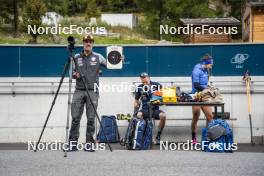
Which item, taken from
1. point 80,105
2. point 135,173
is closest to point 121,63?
point 80,105

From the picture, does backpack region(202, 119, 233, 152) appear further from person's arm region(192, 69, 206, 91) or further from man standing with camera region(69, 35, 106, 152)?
man standing with camera region(69, 35, 106, 152)

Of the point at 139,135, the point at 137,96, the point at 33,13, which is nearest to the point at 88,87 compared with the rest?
the point at 139,135

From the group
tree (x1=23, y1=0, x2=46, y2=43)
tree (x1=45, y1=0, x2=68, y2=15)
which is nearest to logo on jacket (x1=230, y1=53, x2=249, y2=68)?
tree (x1=23, y1=0, x2=46, y2=43)

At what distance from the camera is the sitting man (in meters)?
13.2

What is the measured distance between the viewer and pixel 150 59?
1504 cm

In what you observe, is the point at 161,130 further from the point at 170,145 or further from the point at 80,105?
the point at 80,105

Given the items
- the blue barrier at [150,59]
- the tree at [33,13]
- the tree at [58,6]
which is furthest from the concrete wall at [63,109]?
the tree at [58,6]

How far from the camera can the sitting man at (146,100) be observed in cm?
1322

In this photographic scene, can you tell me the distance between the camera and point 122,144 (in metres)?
12.9

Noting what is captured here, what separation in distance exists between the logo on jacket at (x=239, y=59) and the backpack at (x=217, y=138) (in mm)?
3471

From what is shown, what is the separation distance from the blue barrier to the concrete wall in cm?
41

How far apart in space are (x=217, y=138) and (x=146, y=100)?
7.29 feet

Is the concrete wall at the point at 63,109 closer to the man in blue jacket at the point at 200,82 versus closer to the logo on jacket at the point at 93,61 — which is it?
the man in blue jacket at the point at 200,82

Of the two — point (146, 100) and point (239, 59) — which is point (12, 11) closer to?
point (239, 59)
